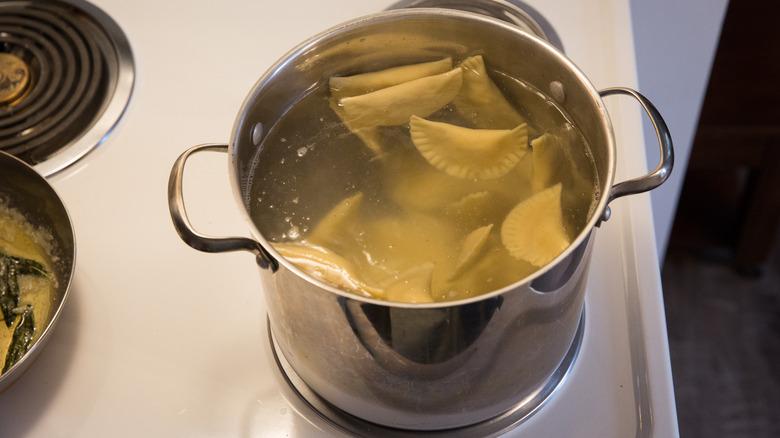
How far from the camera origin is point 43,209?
66 cm

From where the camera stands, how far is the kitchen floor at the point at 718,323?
1423 millimetres

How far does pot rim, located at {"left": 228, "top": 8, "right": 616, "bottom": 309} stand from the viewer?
428mm

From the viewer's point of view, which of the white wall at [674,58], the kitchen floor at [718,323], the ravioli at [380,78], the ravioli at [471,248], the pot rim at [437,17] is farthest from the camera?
the kitchen floor at [718,323]

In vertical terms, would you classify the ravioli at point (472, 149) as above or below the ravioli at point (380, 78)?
below

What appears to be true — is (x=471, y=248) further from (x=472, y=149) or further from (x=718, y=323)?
(x=718, y=323)

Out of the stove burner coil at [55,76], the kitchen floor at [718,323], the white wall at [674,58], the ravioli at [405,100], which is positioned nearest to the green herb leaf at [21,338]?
the stove burner coil at [55,76]

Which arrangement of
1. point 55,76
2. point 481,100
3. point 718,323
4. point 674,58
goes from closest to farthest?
1. point 481,100
2. point 55,76
3. point 674,58
4. point 718,323

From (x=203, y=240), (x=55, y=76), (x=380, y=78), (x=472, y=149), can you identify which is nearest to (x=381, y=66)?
(x=380, y=78)

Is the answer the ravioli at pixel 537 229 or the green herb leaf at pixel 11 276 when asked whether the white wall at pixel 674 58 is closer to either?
the ravioli at pixel 537 229

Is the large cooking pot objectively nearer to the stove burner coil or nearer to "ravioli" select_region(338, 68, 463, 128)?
"ravioli" select_region(338, 68, 463, 128)

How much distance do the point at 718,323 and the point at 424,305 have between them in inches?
51.2

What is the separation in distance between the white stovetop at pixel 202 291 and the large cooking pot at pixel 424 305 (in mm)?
40

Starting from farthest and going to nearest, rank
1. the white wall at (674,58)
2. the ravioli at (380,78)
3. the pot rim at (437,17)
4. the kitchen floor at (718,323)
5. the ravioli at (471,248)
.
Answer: the kitchen floor at (718,323), the white wall at (674,58), the ravioli at (380,78), the ravioli at (471,248), the pot rim at (437,17)

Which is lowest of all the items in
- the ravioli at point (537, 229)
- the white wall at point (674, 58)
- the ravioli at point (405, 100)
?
the white wall at point (674, 58)
